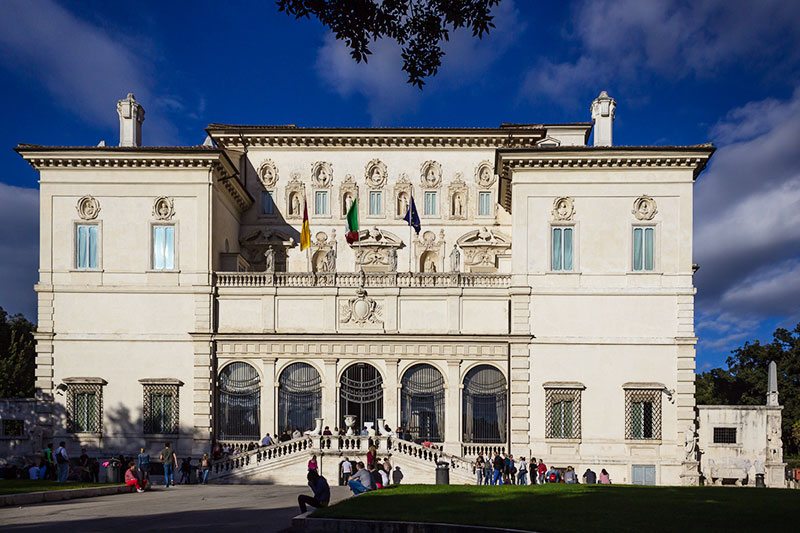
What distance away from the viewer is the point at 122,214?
125 ft

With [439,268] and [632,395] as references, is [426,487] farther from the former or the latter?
[439,268]

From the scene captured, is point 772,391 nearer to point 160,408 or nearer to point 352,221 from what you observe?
point 352,221

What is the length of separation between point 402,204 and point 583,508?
27.5m

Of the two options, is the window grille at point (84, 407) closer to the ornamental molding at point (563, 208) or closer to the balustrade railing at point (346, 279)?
the balustrade railing at point (346, 279)

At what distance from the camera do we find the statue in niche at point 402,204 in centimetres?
4506

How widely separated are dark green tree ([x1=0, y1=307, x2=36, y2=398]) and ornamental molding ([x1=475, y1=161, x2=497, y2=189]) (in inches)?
1305

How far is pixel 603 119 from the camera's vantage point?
138ft

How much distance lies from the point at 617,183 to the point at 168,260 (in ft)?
70.4

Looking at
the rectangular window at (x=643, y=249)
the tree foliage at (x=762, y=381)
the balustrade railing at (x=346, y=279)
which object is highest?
the rectangular window at (x=643, y=249)

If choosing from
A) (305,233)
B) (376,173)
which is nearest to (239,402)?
(305,233)

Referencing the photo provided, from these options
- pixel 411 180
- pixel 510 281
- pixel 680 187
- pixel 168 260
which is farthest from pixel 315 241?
pixel 680 187

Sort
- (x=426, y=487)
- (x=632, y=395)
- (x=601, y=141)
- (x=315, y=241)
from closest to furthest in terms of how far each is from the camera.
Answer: (x=426, y=487) → (x=632, y=395) → (x=601, y=141) → (x=315, y=241)

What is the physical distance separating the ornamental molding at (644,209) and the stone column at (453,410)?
35.4 ft

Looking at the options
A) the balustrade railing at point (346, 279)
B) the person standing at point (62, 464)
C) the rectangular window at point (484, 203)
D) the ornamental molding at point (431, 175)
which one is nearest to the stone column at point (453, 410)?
the balustrade railing at point (346, 279)
